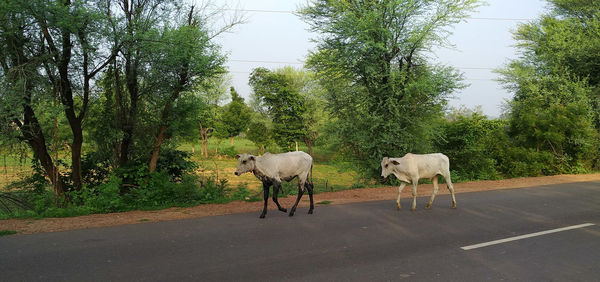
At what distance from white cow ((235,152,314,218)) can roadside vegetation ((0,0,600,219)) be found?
8.79 ft

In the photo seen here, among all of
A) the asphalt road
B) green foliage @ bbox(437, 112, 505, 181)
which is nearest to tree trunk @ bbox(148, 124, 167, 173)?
the asphalt road

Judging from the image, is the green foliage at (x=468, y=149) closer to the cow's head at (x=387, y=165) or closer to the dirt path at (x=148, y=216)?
the dirt path at (x=148, y=216)

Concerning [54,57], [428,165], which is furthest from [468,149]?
[54,57]

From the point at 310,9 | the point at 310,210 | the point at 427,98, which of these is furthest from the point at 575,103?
the point at 310,210

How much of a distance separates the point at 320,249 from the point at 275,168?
3.13m

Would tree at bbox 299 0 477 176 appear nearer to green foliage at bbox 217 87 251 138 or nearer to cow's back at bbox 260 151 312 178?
cow's back at bbox 260 151 312 178

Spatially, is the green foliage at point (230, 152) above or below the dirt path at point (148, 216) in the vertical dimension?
above

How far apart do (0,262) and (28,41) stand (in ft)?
26.2

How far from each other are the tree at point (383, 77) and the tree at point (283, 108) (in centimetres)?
2486

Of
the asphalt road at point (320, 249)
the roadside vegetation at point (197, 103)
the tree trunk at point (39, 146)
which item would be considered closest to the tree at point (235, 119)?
the roadside vegetation at point (197, 103)

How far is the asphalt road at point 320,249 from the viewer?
486 cm

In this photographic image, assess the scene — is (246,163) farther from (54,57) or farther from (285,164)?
(54,57)

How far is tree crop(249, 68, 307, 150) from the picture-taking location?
42719 millimetres

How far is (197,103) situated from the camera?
1283 centimetres
